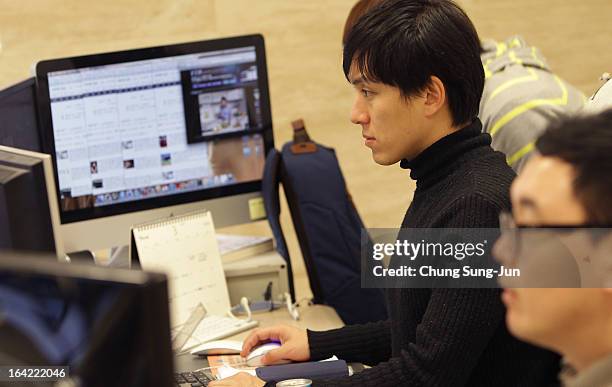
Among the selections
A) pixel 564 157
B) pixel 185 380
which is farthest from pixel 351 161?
pixel 564 157

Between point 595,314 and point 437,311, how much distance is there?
575mm

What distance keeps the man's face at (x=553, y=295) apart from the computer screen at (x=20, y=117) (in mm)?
1547

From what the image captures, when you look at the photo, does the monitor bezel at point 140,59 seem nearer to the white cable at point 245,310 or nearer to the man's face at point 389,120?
the white cable at point 245,310

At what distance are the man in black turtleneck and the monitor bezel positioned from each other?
821 mm

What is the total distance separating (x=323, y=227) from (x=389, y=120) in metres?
0.82

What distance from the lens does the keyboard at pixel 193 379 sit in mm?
1788

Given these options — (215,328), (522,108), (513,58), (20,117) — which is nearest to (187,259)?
(215,328)

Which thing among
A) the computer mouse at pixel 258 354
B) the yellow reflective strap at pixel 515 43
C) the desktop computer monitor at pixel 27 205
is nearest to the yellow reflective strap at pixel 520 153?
the yellow reflective strap at pixel 515 43

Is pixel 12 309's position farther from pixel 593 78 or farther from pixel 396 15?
pixel 593 78

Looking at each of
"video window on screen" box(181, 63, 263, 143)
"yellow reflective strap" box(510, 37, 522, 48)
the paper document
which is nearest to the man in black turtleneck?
the paper document

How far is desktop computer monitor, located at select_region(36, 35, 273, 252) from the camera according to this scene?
2367 mm

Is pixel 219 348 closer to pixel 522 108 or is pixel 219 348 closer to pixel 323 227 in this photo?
pixel 323 227

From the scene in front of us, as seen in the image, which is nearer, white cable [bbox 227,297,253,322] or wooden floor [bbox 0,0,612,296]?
white cable [bbox 227,297,253,322]

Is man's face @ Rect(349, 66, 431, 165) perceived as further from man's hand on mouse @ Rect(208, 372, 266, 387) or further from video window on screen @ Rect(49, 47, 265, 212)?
video window on screen @ Rect(49, 47, 265, 212)
